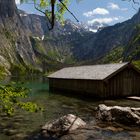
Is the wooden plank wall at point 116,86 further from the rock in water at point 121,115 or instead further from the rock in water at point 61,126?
the rock in water at point 61,126

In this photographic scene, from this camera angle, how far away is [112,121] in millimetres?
24250

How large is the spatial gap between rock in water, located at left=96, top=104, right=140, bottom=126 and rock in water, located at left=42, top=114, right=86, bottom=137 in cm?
322

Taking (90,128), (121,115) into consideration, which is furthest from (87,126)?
(121,115)

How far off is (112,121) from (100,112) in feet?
7.42

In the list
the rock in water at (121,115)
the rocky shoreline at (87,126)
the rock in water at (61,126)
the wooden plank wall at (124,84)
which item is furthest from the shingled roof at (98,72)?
the rock in water at (61,126)

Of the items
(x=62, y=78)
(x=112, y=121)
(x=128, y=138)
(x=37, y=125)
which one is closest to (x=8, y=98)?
(x=128, y=138)

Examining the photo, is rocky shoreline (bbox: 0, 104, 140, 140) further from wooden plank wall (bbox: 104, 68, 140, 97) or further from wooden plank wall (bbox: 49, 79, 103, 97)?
wooden plank wall (bbox: 104, 68, 140, 97)

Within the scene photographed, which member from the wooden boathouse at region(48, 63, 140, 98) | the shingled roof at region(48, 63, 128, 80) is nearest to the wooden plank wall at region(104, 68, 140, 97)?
the wooden boathouse at region(48, 63, 140, 98)

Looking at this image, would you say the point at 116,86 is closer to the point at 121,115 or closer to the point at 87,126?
the point at 121,115

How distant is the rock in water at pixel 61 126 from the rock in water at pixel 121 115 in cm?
322

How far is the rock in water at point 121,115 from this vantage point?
23.5 meters

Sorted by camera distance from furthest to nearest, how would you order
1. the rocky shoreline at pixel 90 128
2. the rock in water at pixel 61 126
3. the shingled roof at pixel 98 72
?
the shingled roof at pixel 98 72 → the rock in water at pixel 61 126 → the rocky shoreline at pixel 90 128

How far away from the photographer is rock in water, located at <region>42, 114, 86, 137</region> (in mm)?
20609

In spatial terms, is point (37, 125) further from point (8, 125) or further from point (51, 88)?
point (51, 88)
